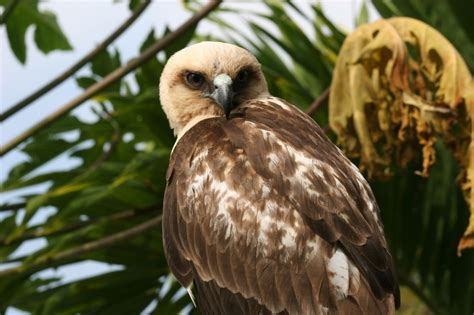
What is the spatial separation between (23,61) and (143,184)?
1079 millimetres

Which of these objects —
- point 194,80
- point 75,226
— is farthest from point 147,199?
point 194,80

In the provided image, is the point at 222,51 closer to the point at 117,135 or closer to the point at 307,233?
the point at 307,233

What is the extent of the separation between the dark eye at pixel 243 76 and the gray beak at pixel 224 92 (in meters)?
0.11

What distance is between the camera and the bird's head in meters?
6.65

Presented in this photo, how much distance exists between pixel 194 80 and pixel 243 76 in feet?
0.87

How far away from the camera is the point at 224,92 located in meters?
6.52

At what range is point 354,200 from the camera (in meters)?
6.13

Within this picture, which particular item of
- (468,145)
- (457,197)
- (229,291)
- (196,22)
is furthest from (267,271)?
(457,197)

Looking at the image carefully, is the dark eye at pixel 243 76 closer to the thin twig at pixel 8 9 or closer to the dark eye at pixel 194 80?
the dark eye at pixel 194 80

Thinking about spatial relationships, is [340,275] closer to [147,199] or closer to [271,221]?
[271,221]

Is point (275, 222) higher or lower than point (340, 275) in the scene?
higher

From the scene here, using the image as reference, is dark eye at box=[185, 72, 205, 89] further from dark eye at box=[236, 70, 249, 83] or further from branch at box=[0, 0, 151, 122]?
branch at box=[0, 0, 151, 122]

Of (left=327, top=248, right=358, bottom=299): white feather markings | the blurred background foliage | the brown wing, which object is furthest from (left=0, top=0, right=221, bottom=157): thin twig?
(left=327, top=248, right=358, bottom=299): white feather markings

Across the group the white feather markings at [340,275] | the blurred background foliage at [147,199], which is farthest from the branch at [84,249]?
the white feather markings at [340,275]
